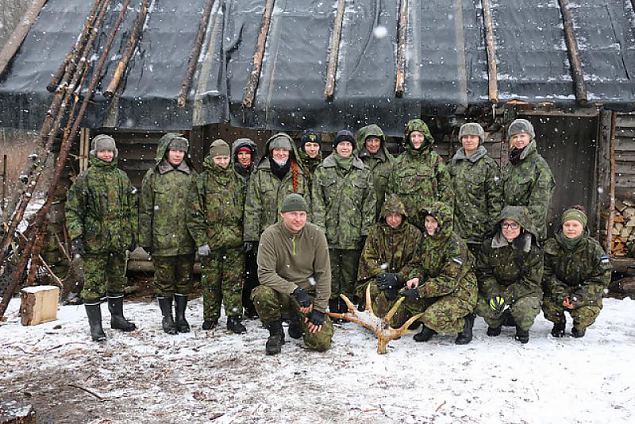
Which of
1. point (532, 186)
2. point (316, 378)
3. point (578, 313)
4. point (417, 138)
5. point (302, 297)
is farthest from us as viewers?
point (417, 138)

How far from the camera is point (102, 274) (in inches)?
199

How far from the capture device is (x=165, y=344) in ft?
16.1

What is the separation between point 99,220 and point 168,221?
62 cm

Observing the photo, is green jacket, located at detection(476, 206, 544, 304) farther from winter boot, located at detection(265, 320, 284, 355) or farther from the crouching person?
winter boot, located at detection(265, 320, 284, 355)

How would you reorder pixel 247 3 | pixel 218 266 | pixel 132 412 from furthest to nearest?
pixel 247 3, pixel 218 266, pixel 132 412

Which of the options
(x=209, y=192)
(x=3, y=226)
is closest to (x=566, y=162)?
(x=209, y=192)

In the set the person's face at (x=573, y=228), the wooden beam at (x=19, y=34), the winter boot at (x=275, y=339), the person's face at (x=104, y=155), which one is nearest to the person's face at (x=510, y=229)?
the person's face at (x=573, y=228)

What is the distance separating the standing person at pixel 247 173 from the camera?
5.51m

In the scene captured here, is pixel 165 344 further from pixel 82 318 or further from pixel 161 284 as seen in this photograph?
pixel 82 318

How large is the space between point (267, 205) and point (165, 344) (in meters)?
1.62

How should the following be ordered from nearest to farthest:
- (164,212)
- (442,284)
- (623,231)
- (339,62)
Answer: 1. (442,284)
2. (164,212)
3. (339,62)
4. (623,231)

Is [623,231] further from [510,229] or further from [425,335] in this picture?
[425,335]

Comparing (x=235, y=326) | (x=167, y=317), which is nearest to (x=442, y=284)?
(x=235, y=326)

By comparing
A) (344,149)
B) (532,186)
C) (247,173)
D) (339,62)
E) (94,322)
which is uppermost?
(339,62)
